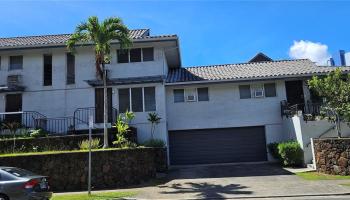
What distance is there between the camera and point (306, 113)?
2283 centimetres

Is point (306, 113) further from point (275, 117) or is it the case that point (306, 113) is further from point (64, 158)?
point (64, 158)

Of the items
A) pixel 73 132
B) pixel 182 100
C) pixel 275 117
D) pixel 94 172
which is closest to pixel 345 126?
pixel 275 117

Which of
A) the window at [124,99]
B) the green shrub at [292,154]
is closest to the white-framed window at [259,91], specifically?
the green shrub at [292,154]

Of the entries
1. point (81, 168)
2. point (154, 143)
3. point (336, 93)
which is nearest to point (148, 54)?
point (154, 143)

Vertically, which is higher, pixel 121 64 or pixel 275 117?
pixel 121 64

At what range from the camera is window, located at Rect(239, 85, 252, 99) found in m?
24.8

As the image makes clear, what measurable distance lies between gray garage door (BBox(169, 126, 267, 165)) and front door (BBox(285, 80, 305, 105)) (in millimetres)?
2561

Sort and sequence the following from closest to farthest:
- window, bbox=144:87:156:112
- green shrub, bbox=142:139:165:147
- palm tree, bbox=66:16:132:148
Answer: palm tree, bbox=66:16:132:148
green shrub, bbox=142:139:165:147
window, bbox=144:87:156:112

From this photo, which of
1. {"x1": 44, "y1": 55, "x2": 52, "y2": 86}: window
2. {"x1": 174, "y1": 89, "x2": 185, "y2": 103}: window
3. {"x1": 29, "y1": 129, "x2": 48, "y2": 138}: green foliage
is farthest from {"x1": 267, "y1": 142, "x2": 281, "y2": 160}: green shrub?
{"x1": 44, "y1": 55, "x2": 52, "y2": 86}: window

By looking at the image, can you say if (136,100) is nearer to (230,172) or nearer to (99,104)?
(99,104)

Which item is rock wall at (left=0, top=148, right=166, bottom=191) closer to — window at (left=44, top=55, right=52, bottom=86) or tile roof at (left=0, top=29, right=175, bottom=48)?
window at (left=44, top=55, right=52, bottom=86)

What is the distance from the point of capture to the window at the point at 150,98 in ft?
77.7

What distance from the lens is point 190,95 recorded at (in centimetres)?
2492

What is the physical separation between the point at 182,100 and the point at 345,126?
959 centimetres
